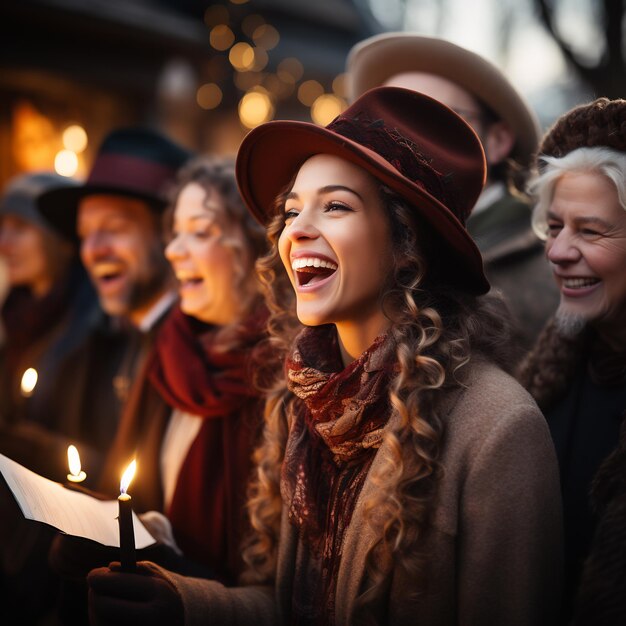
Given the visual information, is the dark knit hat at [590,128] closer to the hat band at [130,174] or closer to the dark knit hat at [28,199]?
the hat band at [130,174]

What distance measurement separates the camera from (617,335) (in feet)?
6.81

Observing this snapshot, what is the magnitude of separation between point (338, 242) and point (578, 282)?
0.77 m

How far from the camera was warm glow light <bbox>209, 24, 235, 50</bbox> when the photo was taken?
26.2ft

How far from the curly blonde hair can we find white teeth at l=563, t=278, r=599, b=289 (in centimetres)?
21

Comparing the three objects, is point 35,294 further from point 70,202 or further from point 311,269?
point 311,269

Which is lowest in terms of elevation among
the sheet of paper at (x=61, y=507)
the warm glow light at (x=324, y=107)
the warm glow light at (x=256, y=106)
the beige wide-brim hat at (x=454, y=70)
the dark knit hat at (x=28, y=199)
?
the sheet of paper at (x=61, y=507)

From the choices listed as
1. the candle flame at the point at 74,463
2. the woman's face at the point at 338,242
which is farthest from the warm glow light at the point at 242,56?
the candle flame at the point at 74,463

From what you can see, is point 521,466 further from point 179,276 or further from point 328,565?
point 179,276

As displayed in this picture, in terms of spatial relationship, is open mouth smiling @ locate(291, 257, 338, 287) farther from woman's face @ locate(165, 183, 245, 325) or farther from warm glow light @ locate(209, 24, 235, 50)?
warm glow light @ locate(209, 24, 235, 50)

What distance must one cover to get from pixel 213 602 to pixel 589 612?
1.04 metres

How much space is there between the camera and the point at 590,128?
2.02 metres

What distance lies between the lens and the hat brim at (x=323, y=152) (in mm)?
1787

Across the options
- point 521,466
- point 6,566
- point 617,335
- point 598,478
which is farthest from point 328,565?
point 6,566

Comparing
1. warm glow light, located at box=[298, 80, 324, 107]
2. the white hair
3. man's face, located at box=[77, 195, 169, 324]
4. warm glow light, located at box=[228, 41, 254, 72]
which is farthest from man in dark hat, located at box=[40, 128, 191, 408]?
warm glow light, located at box=[298, 80, 324, 107]
